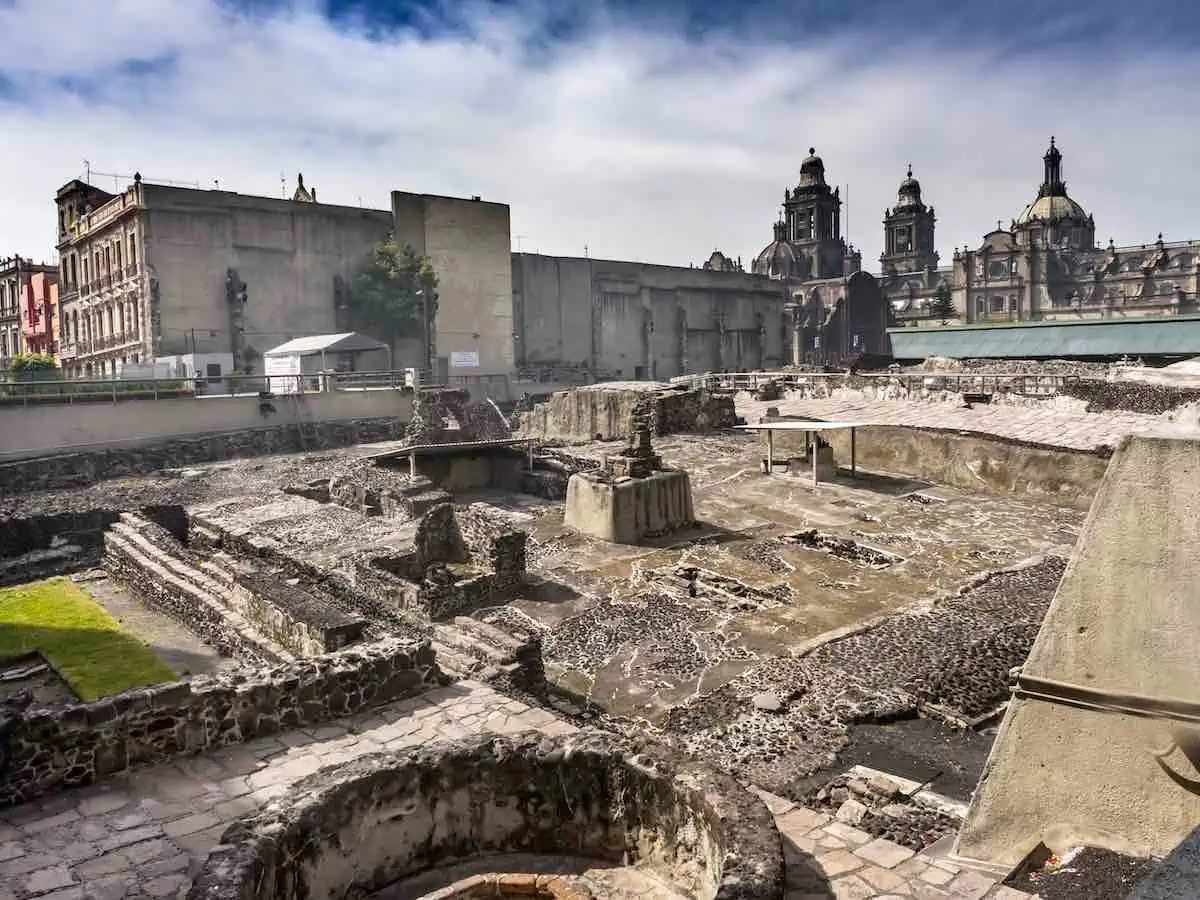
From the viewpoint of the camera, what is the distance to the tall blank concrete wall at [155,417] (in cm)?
2184

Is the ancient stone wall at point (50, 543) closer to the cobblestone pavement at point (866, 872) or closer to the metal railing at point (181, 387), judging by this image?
the metal railing at point (181, 387)

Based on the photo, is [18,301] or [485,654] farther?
[18,301]

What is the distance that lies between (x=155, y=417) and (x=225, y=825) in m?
20.9

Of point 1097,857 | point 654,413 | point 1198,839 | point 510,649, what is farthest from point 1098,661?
point 654,413

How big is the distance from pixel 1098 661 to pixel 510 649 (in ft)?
18.1

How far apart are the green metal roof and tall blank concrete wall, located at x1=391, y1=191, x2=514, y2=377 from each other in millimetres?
17768

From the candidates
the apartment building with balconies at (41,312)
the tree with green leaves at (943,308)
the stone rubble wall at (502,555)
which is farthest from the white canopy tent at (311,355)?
the tree with green leaves at (943,308)

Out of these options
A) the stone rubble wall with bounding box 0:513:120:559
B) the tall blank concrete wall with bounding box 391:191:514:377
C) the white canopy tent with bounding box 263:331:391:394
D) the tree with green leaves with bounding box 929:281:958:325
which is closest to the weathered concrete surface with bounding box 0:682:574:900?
the stone rubble wall with bounding box 0:513:120:559

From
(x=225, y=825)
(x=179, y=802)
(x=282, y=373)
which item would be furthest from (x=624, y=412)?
(x=225, y=825)

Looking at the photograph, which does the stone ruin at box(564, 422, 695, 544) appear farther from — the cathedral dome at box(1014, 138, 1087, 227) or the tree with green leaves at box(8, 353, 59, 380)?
the cathedral dome at box(1014, 138, 1087, 227)

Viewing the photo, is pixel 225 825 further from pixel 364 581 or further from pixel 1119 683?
pixel 364 581

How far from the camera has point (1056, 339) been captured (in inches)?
1319

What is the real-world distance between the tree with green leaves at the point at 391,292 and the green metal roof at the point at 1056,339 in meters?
20.4

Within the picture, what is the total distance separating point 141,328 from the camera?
3278 centimetres
